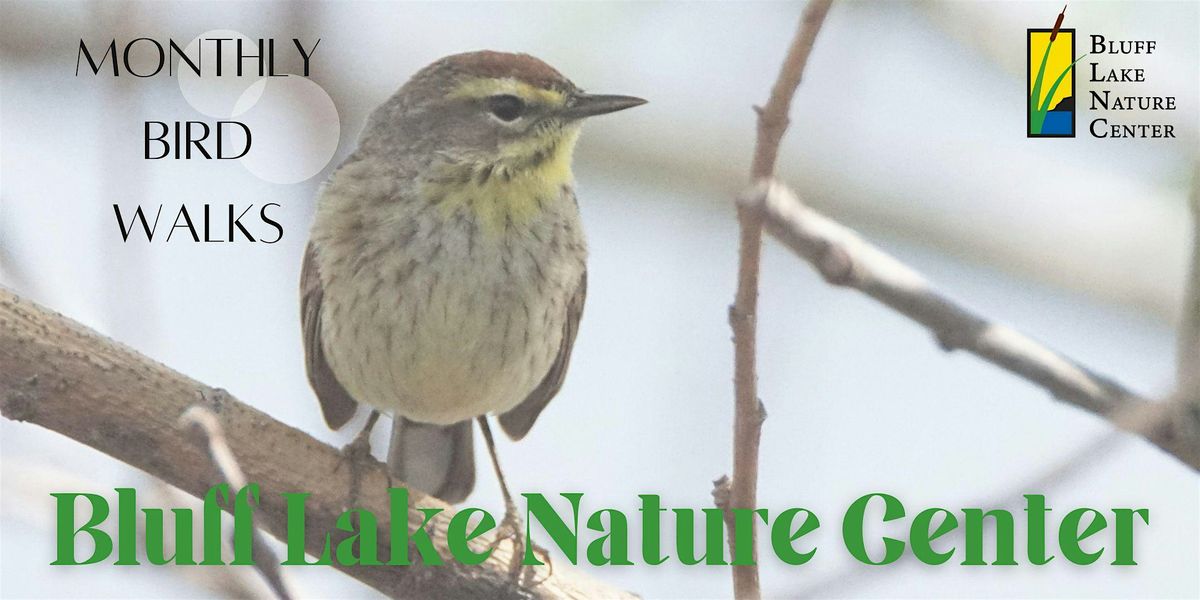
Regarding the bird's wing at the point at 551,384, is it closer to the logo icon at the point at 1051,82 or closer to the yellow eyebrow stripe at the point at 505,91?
the yellow eyebrow stripe at the point at 505,91

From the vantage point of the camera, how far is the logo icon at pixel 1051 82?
4832 mm

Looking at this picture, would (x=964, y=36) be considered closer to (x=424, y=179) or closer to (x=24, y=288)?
(x=424, y=179)

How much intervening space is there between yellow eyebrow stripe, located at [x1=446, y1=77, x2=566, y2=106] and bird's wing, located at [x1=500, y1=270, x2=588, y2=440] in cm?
60

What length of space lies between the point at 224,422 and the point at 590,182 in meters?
3.99

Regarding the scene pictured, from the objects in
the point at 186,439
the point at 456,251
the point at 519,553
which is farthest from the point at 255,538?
the point at 456,251

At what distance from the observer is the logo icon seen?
4832 millimetres

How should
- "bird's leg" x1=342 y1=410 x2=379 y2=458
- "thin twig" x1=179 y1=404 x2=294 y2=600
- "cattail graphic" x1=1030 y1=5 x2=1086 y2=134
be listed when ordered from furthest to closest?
"cattail graphic" x1=1030 y1=5 x2=1086 y2=134 → "bird's leg" x1=342 y1=410 x2=379 y2=458 → "thin twig" x1=179 y1=404 x2=294 y2=600

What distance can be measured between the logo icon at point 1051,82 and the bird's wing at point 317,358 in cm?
243

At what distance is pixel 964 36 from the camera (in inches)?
268

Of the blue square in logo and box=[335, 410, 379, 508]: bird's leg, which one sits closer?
box=[335, 410, 379, 508]: bird's leg

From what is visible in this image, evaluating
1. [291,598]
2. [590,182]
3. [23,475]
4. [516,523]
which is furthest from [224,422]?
[590,182]

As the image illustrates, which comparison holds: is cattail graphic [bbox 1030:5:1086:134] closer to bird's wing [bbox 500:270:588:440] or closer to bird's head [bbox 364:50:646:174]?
bird's head [bbox 364:50:646:174]

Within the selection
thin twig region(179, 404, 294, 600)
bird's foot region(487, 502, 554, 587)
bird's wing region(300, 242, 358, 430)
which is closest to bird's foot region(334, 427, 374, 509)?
bird's foot region(487, 502, 554, 587)

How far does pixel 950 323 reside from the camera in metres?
1.90
